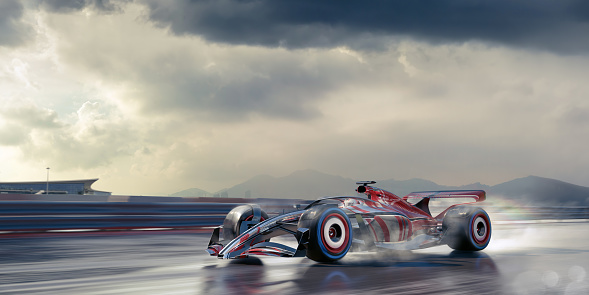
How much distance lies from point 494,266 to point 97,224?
10.3 metres

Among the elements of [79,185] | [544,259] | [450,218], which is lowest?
[544,259]

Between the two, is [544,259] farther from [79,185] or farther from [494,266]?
[79,185]

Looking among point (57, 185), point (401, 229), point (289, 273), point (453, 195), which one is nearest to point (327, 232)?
point (289, 273)

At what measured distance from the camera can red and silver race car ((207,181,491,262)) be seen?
7.13 metres

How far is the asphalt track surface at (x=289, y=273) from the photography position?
548 centimetres

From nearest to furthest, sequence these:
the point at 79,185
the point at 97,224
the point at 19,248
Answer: the point at 19,248 < the point at 97,224 < the point at 79,185

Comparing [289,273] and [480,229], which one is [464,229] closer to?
[480,229]

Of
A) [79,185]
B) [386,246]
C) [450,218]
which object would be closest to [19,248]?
[386,246]

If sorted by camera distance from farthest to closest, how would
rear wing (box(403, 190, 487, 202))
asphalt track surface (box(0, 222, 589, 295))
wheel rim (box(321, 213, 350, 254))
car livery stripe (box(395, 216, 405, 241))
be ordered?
rear wing (box(403, 190, 487, 202)), car livery stripe (box(395, 216, 405, 241)), wheel rim (box(321, 213, 350, 254)), asphalt track surface (box(0, 222, 589, 295))

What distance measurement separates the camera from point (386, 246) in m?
7.98

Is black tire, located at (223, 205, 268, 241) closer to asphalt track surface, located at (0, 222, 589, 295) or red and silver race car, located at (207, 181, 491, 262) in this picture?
red and silver race car, located at (207, 181, 491, 262)

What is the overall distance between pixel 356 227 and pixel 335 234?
0.49m

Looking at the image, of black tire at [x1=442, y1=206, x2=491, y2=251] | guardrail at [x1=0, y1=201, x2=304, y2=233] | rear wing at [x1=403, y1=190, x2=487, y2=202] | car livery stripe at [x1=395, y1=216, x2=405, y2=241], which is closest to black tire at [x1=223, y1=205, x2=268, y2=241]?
car livery stripe at [x1=395, y1=216, x2=405, y2=241]

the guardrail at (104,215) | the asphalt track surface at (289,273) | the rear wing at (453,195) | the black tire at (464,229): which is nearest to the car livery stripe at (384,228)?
the asphalt track surface at (289,273)
